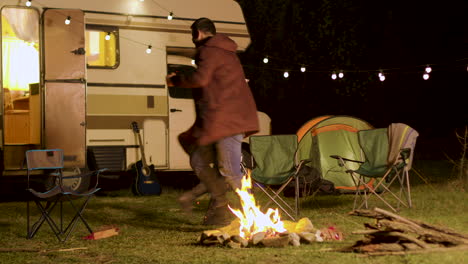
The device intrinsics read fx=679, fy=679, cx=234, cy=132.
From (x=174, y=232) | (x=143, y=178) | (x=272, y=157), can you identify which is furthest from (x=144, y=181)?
(x=174, y=232)

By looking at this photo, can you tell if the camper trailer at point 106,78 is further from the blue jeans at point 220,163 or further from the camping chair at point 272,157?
the blue jeans at point 220,163

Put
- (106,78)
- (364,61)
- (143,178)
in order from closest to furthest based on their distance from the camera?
1. (106,78)
2. (143,178)
3. (364,61)

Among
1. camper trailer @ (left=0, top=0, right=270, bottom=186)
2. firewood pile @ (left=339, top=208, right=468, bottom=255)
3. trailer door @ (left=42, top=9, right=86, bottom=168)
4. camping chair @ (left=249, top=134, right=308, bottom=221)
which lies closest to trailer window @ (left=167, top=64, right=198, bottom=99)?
camper trailer @ (left=0, top=0, right=270, bottom=186)

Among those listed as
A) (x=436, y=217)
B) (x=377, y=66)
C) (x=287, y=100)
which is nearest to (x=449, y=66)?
(x=377, y=66)

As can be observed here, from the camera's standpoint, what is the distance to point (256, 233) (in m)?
4.53

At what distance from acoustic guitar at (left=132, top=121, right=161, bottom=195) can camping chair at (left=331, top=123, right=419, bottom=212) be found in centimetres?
235

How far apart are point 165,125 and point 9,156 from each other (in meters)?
1.81

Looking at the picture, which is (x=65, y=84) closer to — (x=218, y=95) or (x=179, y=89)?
(x=179, y=89)

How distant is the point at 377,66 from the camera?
15.4 metres

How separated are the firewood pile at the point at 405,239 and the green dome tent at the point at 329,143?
388 cm

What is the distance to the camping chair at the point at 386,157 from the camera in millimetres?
6367

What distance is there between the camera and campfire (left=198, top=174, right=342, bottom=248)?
177 inches

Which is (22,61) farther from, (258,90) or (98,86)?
(258,90)

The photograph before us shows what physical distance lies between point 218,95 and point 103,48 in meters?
3.64
